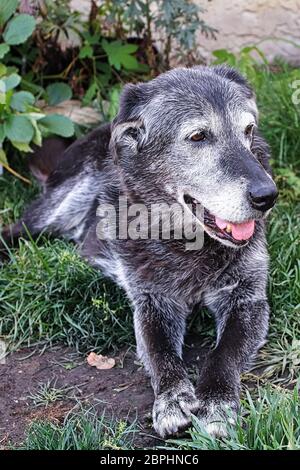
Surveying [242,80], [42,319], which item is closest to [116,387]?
[42,319]

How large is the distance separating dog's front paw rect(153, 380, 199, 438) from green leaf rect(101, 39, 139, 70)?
3.00 m

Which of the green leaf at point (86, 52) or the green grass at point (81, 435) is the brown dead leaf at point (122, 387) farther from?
the green leaf at point (86, 52)

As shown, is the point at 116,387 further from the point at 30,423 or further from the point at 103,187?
the point at 103,187

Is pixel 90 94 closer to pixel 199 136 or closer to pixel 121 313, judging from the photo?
pixel 121 313

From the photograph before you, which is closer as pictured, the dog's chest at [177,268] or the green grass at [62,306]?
the dog's chest at [177,268]

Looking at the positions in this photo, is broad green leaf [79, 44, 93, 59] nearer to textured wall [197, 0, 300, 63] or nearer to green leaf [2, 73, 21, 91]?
green leaf [2, 73, 21, 91]

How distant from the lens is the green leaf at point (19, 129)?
5.16m

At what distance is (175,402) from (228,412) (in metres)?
0.26

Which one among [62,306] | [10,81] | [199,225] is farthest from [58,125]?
[199,225]

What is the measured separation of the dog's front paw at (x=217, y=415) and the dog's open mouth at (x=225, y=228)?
756 millimetres

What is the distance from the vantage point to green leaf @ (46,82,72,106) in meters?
5.89

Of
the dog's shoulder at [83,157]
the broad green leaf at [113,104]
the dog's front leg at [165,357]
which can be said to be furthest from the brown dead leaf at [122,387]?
the broad green leaf at [113,104]

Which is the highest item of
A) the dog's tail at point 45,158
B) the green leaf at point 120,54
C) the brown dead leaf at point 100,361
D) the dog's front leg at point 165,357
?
the green leaf at point 120,54

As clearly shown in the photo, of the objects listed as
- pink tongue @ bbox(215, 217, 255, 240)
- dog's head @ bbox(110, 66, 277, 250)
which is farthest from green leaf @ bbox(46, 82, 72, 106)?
pink tongue @ bbox(215, 217, 255, 240)
